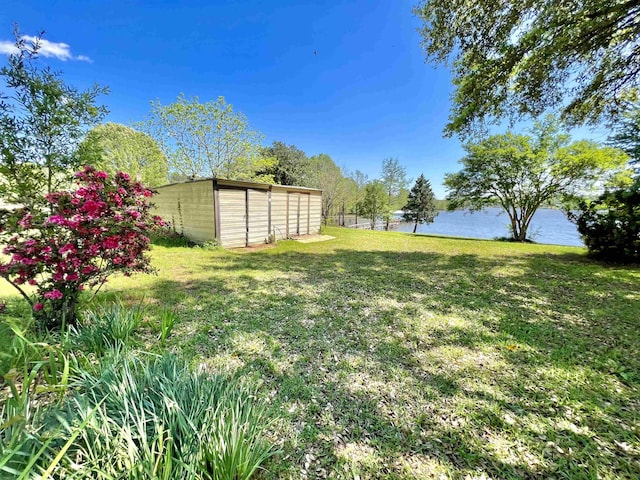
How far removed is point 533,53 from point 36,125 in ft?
27.1

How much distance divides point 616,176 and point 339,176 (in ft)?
58.6

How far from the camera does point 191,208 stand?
8844mm

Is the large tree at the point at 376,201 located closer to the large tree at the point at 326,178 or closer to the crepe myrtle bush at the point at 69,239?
the large tree at the point at 326,178

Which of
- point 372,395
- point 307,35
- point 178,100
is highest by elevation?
point 178,100

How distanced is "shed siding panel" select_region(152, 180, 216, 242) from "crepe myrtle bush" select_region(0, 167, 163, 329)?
5.53m

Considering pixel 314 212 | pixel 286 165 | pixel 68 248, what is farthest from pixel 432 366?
pixel 286 165

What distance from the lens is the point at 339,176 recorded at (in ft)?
77.9

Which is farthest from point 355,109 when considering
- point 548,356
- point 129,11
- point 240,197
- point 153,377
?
point 153,377

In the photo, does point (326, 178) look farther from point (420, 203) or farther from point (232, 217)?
point (232, 217)

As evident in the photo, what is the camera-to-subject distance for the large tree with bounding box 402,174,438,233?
25844 millimetres

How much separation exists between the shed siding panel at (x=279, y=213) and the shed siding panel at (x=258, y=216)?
34 centimetres

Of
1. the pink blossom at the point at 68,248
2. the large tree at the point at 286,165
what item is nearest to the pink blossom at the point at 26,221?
the pink blossom at the point at 68,248

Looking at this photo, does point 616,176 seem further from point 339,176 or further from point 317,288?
point 339,176

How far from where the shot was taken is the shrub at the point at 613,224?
5.98 metres
